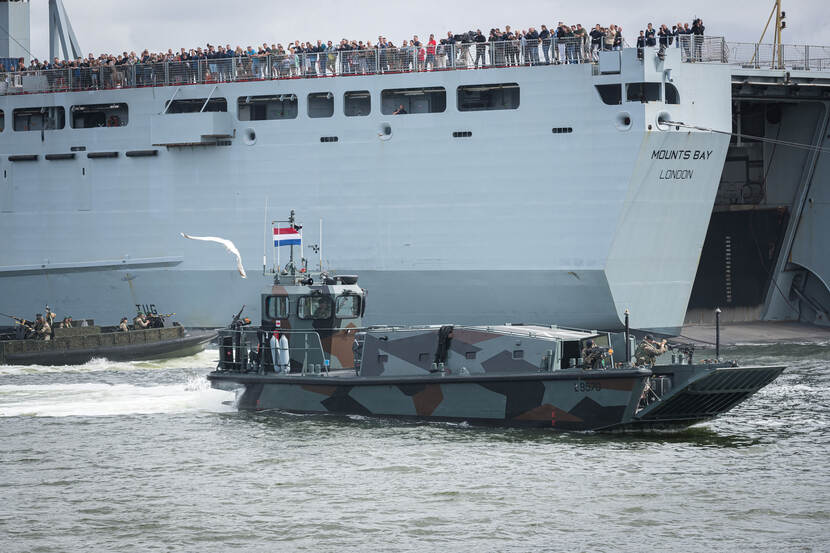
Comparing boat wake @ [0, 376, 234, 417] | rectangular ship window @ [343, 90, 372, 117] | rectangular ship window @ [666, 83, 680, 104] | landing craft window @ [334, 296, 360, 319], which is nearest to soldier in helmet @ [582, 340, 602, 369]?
landing craft window @ [334, 296, 360, 319]

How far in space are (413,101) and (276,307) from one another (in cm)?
1416

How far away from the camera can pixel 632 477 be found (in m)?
17.0

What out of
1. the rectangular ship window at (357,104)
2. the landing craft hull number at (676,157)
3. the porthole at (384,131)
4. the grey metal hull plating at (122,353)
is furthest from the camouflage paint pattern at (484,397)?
the rectangular ship window at (357,104)

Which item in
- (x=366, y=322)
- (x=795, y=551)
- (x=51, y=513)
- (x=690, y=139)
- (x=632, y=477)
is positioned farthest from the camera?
(x=366, y=322)

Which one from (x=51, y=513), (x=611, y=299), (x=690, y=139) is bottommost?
(x=51, y=513)

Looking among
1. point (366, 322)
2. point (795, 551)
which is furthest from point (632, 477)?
point (366, 322)

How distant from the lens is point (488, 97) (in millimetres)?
35156

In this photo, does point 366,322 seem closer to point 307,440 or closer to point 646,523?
point 307,440

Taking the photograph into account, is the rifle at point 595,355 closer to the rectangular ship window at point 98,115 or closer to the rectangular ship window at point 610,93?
the rectangular ship window at point 610,93

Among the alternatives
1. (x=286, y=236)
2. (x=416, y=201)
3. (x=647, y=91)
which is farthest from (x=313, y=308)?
(x=647, y=91)

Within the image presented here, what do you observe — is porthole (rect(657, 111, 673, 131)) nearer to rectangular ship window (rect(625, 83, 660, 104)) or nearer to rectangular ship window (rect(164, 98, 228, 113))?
rectangular ship window (rect(625, 83, 660, 104))

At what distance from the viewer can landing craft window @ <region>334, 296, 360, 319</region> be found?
2327 centimetres

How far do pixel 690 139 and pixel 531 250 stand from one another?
5641mm

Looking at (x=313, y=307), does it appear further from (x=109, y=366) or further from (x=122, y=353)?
(x=122, y=353)
